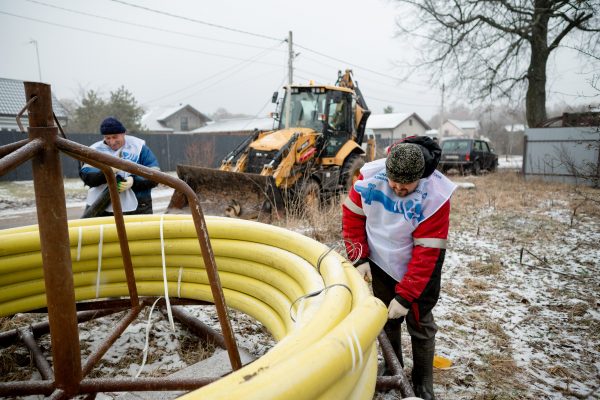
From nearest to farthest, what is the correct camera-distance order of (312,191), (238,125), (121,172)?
1. (121,172)
2. (312,191)
3. (238,125)

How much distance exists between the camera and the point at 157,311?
11.5ft

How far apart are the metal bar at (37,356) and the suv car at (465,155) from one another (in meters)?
15.9

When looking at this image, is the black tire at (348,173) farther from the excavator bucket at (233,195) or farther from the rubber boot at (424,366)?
the rubber boot at (424,366)

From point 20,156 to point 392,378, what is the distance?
2.21m

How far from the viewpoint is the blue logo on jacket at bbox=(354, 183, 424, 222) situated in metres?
2.21

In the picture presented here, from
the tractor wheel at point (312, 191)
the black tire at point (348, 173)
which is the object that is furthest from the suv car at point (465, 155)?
the tractor wheel at point (312, 191)

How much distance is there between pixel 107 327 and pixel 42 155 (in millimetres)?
2252

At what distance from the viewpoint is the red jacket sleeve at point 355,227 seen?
2.52 m

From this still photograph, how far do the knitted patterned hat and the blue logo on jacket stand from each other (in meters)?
0.20

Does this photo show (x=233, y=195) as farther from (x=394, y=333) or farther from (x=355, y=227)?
(x=394, y=333)

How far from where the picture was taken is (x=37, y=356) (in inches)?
100

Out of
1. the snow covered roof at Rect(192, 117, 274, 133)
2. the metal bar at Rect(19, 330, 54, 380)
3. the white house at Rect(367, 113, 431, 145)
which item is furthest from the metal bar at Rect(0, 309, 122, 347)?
the white house at Rect(367, 113, 431, 145)

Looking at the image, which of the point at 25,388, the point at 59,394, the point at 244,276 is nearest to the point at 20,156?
the point at 59,394

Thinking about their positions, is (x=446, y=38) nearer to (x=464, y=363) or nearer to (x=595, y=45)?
(x=595, y=45)
